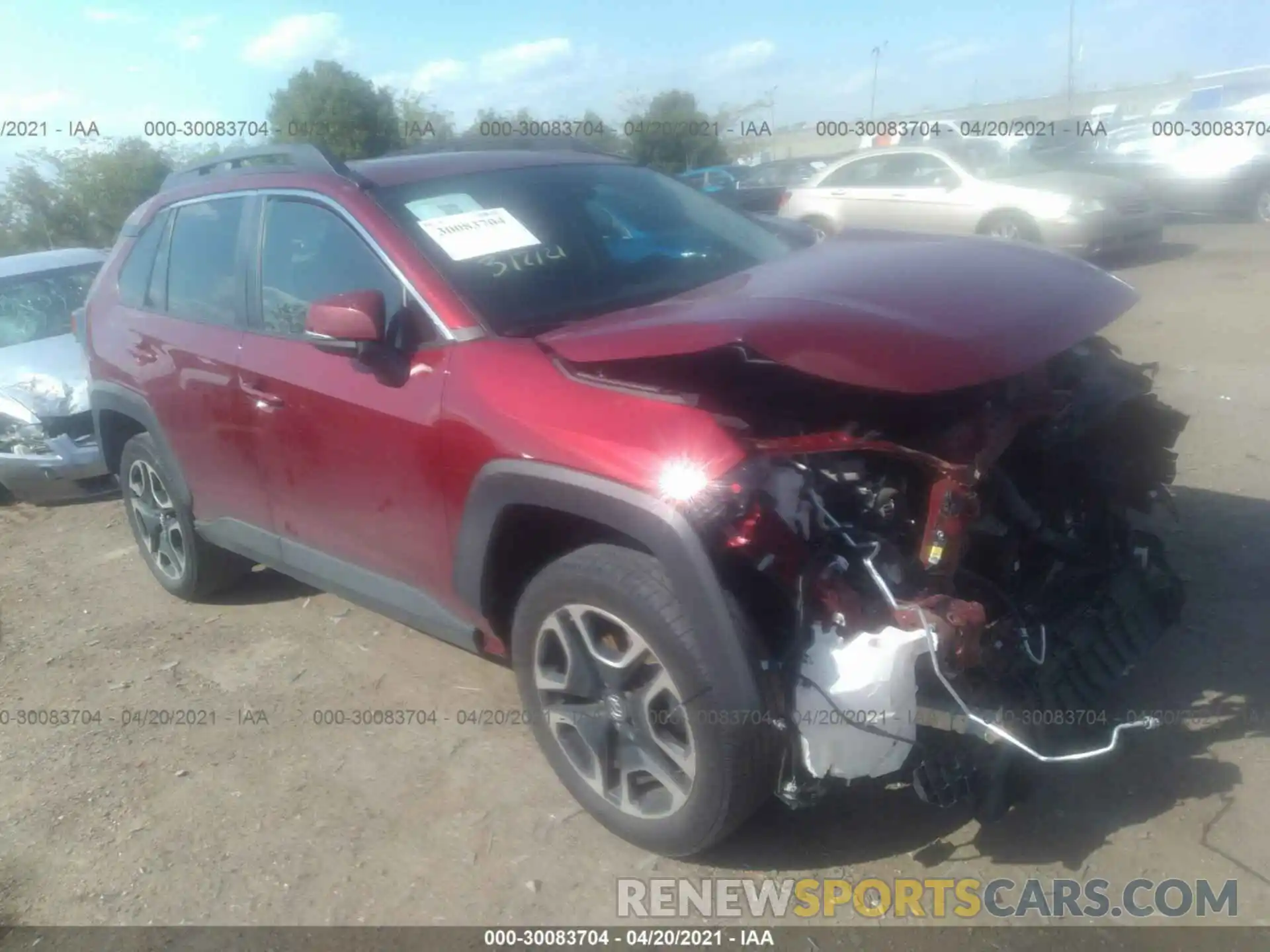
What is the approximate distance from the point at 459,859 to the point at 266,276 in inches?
88.6

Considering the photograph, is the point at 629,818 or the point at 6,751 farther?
the point at 6,751

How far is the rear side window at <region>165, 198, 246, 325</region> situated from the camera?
3.95m

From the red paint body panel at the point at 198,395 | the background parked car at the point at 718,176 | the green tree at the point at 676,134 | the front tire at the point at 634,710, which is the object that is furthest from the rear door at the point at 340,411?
the green tree at the point at 676,134

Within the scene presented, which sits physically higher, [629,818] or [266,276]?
[266,276]

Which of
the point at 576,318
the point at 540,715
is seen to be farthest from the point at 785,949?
the point at 576,318

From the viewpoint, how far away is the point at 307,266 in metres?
3.61

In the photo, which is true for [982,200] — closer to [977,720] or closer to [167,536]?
[167,536]

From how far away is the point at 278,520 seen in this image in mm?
3855

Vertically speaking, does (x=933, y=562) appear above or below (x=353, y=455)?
below

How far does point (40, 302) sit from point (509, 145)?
18.0 ft

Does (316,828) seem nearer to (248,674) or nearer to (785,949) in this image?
(248,674)

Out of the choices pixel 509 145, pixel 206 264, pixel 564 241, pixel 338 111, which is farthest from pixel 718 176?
pixel 564 241

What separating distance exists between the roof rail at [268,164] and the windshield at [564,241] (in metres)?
0.33

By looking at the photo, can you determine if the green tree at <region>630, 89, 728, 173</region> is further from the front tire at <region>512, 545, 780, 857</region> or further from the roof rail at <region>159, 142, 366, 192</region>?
the front tire at <region>512, 545, 780, 857</region>
